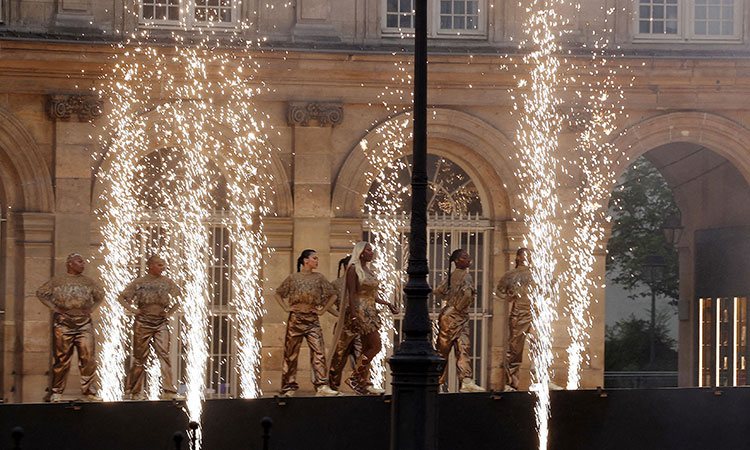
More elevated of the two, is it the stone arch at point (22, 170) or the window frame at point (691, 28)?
the window frame at point (691, 28)

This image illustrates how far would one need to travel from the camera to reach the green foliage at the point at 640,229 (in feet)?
113

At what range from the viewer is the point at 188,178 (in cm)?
2216

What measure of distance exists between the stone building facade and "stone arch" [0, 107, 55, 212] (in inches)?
0.7

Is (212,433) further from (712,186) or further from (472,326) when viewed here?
(712,186)

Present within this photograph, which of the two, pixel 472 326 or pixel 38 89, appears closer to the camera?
pixel 38 89

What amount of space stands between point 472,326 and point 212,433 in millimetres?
8342

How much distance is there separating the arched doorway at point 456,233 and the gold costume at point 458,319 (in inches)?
119

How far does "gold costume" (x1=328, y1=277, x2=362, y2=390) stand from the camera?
19297mm

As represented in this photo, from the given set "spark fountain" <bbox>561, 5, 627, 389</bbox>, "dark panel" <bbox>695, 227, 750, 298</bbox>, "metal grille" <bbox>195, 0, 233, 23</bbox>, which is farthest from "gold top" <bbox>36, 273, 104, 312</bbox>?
"dark panel" <bbox>695, 227, 750, 298</bbox>

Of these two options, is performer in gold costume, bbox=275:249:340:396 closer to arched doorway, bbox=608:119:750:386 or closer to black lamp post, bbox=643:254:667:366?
arched doorway, bbox=608:119:750:386

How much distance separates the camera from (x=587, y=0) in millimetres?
22625

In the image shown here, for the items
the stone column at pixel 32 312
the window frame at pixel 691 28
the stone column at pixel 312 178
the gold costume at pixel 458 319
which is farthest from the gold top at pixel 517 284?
the stone column at pixel 32 312

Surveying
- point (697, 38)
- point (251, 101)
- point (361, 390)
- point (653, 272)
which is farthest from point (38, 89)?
point (653, 272)

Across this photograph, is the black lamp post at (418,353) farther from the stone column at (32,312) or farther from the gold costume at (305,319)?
the stone column at (32,312)
